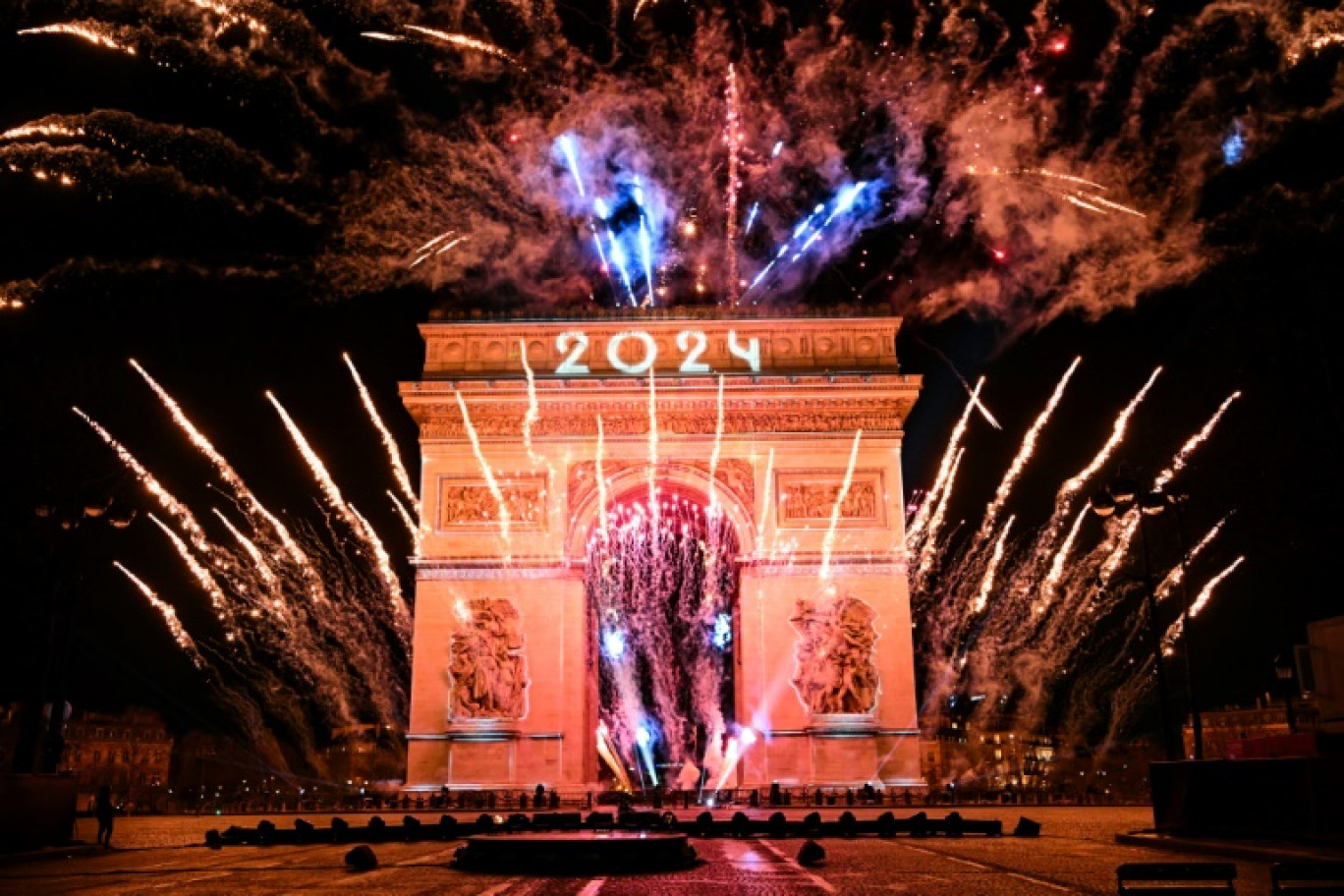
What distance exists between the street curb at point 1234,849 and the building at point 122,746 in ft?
178

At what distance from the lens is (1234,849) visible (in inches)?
451

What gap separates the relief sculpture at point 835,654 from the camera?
25562 millimetres

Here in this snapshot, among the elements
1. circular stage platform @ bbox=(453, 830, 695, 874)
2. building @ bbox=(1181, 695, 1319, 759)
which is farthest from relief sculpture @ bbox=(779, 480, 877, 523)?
building @ bbox=(1181, 695, 1319, 759)

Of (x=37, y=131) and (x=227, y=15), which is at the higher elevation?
(x=227, y=15)

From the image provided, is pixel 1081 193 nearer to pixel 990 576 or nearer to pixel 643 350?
pixel 990 576

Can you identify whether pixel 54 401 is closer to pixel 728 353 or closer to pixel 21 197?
pixel 21 197

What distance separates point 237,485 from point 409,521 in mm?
4389

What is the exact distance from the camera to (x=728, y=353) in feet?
91.9

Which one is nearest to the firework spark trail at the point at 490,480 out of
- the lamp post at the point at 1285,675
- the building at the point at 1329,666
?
the lamp post at the point at 1285,675

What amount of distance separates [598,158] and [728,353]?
245 inches

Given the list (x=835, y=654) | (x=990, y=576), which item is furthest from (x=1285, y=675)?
(x=835, y=654)

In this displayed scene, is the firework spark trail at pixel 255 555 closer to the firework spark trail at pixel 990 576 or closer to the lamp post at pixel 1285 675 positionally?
the firework spark trail at pixel 990 576

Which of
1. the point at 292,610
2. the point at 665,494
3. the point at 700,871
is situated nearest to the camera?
the point at 700,871

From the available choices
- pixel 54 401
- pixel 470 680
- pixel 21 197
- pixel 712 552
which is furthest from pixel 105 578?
pixel 712 552
